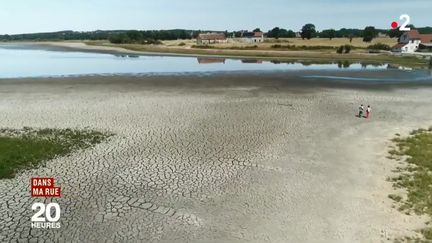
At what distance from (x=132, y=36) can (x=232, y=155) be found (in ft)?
519

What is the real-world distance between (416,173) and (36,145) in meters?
18.6

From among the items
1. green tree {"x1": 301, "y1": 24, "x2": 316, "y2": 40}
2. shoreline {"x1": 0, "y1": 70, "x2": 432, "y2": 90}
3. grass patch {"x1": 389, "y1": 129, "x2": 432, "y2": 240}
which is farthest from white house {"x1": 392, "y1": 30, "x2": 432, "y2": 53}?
grass patch {"x1": 389, "y1": 129, "x2": 432, "y2": 240}

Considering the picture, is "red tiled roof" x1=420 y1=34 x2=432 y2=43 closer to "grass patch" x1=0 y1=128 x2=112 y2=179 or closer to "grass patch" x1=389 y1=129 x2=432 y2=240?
"grass patch" x1=389 y1=129 x2=432 y2=240

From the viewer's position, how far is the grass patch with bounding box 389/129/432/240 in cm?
1163

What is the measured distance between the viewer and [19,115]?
23734 millimetres

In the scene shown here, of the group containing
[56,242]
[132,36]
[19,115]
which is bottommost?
[56,242]

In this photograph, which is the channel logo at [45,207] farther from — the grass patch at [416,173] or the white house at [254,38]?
the white house at [254,38]

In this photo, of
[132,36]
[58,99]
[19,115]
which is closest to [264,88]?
[58,99]

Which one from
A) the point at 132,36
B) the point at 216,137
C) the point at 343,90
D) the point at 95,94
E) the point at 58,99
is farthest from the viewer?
the point at 132,36

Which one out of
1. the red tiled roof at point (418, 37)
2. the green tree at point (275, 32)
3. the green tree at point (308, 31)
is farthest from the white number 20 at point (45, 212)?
the green tree at point (275, 32)

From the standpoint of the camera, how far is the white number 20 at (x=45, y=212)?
438 inches

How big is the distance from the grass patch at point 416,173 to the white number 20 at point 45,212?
12.0 metres

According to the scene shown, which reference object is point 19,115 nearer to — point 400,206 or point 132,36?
point 400,206

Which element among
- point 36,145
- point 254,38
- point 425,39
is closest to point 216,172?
point 36,145
